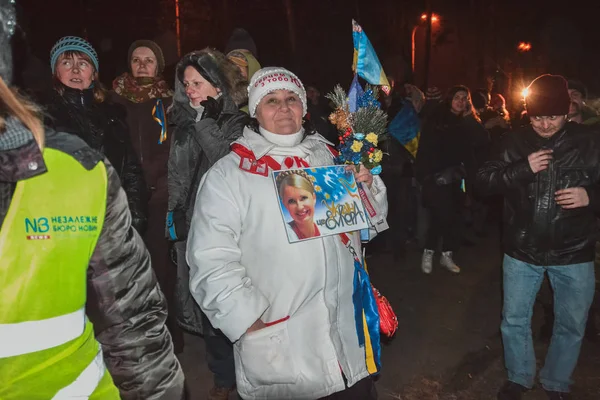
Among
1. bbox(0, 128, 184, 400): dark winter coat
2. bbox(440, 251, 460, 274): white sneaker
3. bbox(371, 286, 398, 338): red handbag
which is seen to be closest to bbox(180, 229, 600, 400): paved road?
bbox(440, 251, 460, 274): white sneaker

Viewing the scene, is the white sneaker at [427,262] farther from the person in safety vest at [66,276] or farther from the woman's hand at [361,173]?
the person in safety vest at [66,276]

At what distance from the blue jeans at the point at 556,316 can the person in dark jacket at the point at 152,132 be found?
108 inches

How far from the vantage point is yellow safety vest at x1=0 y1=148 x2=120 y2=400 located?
133cm

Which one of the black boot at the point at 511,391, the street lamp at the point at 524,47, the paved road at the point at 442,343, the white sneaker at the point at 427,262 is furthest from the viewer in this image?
the street lamp at the point at 524,47

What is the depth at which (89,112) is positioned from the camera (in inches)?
149

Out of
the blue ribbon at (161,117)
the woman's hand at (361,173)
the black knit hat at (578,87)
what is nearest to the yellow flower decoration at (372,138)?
the woman's hand at (361,173)

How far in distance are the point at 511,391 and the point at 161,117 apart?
3.51m

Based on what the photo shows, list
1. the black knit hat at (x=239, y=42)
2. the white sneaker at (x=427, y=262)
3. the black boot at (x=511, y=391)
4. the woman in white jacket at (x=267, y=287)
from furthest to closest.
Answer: the white sneaker at (x=427, y=262) < the black knit hat at (x=239, y=42) < the black boot at (x=511, y=391) < the woman in white jacket at (x=267, y=287)

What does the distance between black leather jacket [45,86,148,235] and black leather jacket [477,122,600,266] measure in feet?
8.64

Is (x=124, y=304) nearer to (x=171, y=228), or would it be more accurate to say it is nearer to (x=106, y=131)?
(x=171, y=228)

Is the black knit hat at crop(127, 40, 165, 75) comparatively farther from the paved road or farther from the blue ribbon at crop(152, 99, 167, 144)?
the paved road

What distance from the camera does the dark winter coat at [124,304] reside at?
4.86 ft

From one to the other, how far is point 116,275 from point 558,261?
3214mm

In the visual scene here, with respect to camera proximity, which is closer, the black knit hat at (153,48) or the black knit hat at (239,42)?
the black knit hat at (153,48)
